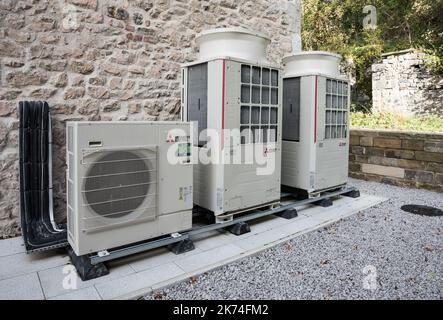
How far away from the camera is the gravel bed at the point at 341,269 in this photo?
2.21 metres

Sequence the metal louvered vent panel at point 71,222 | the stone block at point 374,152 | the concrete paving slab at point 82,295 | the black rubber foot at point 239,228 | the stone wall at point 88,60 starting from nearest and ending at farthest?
the concrete paving slab at point 82,295 < the metal louvered vent panel at point 71,222 < the stone wall at point 88,60 < the black rubber foot at point 239,228 < the stone block at point 374,152

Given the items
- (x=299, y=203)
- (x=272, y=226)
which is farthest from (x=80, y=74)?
(x=299, y=203)

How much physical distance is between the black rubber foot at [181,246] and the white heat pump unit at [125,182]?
0.12 m

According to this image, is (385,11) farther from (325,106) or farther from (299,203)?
(299,203)

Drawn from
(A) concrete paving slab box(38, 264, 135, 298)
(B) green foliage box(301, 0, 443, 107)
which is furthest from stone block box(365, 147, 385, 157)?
(B) green foliage box(301, 0, 443, 107)

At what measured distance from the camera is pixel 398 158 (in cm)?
542

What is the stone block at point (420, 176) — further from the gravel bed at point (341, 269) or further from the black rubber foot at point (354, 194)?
the gravel bed at point (341, 269)

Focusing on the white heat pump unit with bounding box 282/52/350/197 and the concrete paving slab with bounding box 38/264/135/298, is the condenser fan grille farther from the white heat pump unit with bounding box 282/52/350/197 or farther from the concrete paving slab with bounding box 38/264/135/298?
the white heat pump unit with bounding box 282/52/350/197

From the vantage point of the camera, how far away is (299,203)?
3.94m

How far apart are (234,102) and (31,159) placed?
1987 millimetres

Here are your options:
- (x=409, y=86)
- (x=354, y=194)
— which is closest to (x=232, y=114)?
(x=354, y=194)

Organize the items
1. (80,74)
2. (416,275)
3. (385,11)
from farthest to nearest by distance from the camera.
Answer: (385,11) < (80,74) < (416,275)

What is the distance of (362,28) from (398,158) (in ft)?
29.8

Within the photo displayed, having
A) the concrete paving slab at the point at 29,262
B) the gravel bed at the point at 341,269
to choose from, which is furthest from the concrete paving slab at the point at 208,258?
the concrete paving slab at the point at 29,262
